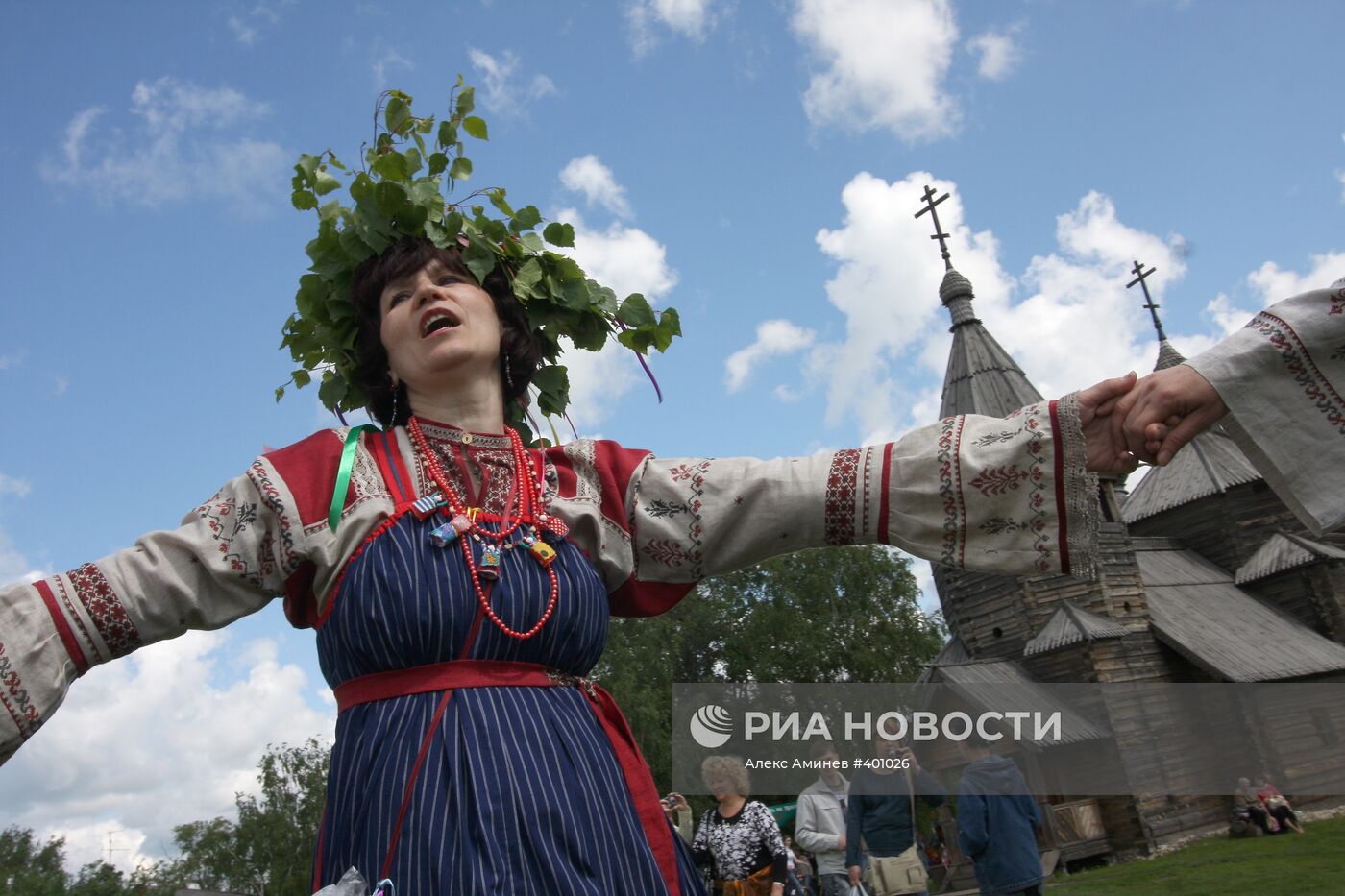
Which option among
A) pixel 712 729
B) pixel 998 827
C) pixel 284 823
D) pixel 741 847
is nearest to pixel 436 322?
pixel 741 847

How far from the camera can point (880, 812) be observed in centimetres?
671

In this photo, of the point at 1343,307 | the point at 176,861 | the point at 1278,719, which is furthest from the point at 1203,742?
the point at 176,861

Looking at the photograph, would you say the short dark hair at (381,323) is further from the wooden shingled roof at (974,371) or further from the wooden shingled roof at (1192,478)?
the wooden shingled roof at (1192,478)

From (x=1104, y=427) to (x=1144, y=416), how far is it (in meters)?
0.10

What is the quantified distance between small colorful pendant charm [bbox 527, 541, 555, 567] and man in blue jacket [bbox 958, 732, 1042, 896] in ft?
17.4

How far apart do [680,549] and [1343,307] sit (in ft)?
4.59

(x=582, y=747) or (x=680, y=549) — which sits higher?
(x=680, y=549)

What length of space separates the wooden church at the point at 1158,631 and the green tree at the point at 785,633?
24.0ft

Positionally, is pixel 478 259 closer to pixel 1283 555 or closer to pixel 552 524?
pixel 552 524

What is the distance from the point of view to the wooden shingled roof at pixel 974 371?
23.3 meters

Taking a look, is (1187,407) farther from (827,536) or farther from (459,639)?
(459,639)

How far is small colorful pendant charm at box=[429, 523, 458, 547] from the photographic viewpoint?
2.02 meters

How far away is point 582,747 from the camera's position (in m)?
1.98

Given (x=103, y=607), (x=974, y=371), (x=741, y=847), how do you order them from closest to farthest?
(x=103, y=607), (x=741, y=847), (x=974, y=371)
